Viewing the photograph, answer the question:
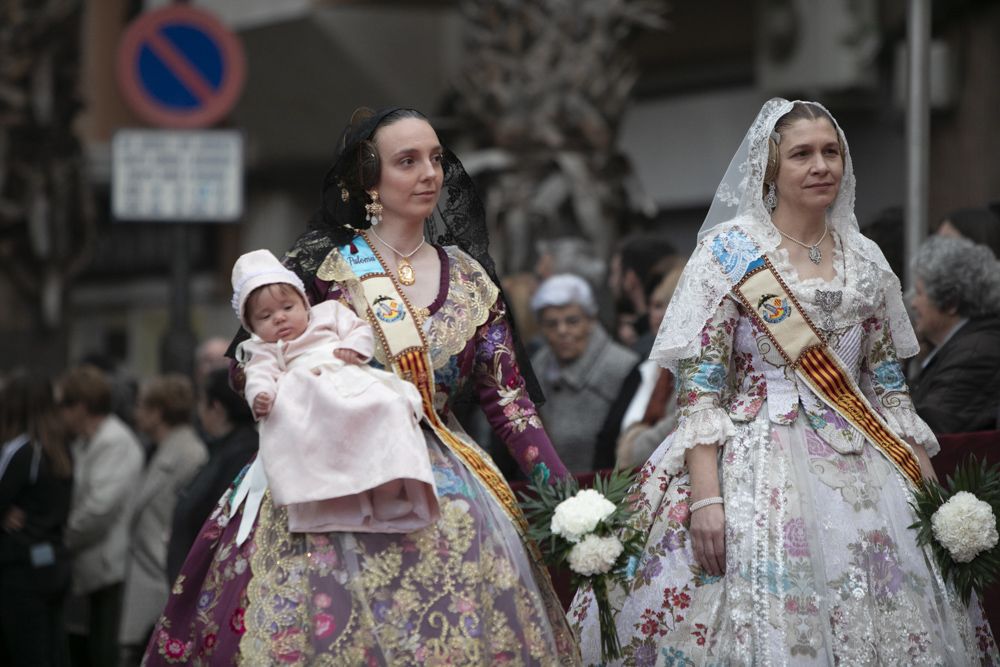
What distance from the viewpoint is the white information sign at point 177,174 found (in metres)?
12.1

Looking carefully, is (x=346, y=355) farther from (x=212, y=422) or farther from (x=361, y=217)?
(x=212, y=422)

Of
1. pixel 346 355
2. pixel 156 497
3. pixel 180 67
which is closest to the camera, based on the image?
pixel 346 355

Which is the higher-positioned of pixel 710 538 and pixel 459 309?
pixel 459 309

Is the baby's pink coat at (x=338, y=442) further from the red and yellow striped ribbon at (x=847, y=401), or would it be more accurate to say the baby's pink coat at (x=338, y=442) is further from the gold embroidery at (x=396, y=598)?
the red and yellow striped ribbon at (x=847, y=401)

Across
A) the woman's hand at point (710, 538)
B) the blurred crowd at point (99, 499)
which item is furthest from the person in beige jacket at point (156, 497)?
the woman's hand at point (710, 538)

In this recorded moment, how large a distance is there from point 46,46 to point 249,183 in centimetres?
355

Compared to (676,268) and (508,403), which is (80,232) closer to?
(676,268)

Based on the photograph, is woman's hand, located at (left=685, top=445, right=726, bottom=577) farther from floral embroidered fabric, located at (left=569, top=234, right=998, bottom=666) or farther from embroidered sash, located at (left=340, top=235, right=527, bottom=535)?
embroidered sash, located at (left=340, top=235, right=527, bottom=535)

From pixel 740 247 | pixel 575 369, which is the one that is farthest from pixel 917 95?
pixel 740 247

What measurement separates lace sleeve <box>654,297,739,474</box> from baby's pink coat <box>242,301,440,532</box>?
33.9 inches

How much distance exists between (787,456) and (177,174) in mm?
7551

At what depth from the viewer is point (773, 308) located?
5461mm

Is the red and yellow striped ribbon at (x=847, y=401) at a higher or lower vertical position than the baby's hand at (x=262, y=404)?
lower

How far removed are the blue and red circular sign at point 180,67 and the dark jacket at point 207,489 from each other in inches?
182
